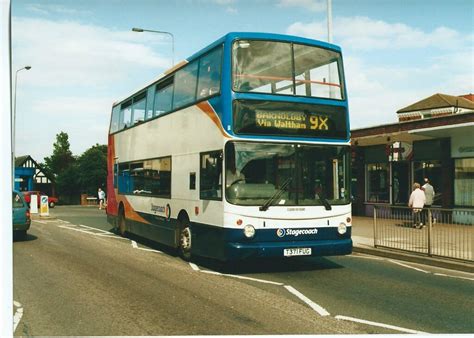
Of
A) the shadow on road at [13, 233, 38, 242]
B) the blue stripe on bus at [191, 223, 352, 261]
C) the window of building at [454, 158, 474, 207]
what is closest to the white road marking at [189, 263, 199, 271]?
the blue stripe on bus at [191, 223, 352, 261]

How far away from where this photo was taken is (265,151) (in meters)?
9.30

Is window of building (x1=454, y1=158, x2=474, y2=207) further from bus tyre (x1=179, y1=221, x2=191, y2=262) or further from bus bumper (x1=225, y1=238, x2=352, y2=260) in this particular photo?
bus tyre (x1=179, y1=221, x2=191, y2=262)

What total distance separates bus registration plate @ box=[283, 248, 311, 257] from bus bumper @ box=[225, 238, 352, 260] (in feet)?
0.16

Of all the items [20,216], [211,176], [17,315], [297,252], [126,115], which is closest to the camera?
[17,315]

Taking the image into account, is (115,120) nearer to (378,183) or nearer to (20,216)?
(20,216)

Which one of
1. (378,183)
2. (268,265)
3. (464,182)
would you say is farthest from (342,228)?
(378,183)

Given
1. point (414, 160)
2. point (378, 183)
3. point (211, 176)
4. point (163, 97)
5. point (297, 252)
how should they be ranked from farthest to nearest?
point (378, 183) → point (414, 160) → point (163, 97) → point (211, 176) → point (297, 252)

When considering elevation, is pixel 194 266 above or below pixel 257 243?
below

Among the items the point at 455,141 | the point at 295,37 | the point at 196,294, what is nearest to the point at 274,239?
the point at 196,294

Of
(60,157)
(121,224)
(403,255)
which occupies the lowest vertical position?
(403,255)

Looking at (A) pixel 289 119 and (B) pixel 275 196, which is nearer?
(B) pixel 275 196

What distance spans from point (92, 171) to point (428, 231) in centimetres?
6086

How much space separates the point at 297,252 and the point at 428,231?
13.3 ft

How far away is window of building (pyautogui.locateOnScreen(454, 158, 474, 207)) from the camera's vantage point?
2017 cm
